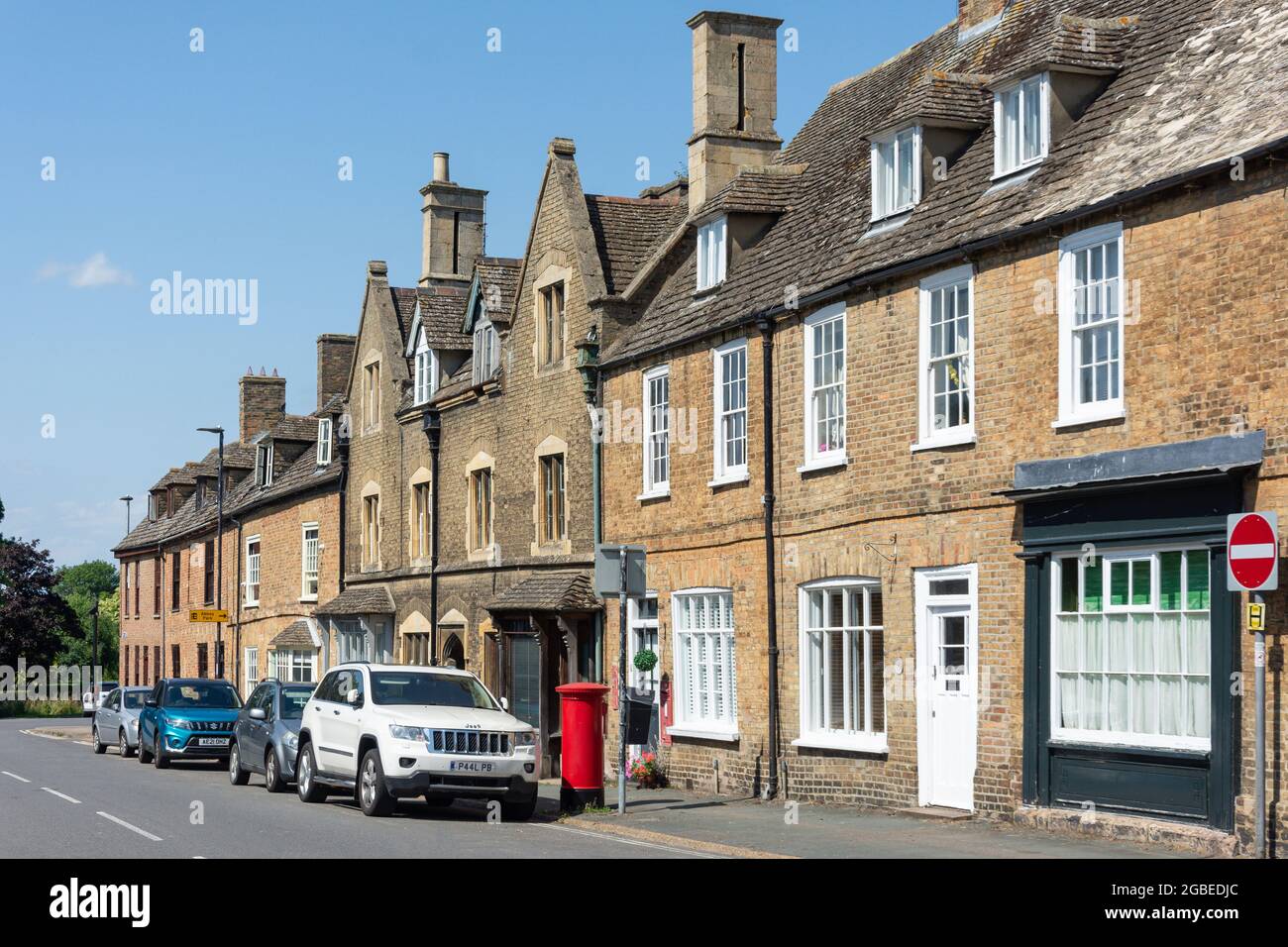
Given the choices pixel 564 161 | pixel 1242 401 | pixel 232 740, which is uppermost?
pixel 564 161

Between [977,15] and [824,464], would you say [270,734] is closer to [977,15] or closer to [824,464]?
[824,464]

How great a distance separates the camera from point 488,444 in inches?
1267

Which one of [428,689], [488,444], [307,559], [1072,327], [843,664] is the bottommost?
[428,689]

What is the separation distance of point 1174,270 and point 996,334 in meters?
2.64

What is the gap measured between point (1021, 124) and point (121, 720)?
24.3m

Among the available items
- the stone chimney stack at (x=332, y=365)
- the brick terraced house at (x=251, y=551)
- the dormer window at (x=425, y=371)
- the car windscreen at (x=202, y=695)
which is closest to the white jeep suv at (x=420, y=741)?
the car windscreen at (x=202, y=695)

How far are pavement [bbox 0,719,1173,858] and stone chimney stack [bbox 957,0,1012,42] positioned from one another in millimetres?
11300

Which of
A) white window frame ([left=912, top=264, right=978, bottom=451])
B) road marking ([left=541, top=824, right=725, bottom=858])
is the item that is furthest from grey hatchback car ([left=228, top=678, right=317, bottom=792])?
white window frame ([left=912, top=264, right=978, bottom=451])

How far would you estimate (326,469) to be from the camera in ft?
139

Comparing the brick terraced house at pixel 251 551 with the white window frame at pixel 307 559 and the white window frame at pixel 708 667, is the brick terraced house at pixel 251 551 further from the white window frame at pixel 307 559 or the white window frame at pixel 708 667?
the white window frame at pixel 708 667

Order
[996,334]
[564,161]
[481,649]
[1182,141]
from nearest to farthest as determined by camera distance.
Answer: [1182,141] → [996,334] → [564,161] → [481,649]

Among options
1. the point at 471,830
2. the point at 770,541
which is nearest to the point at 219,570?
the point at 770,541
